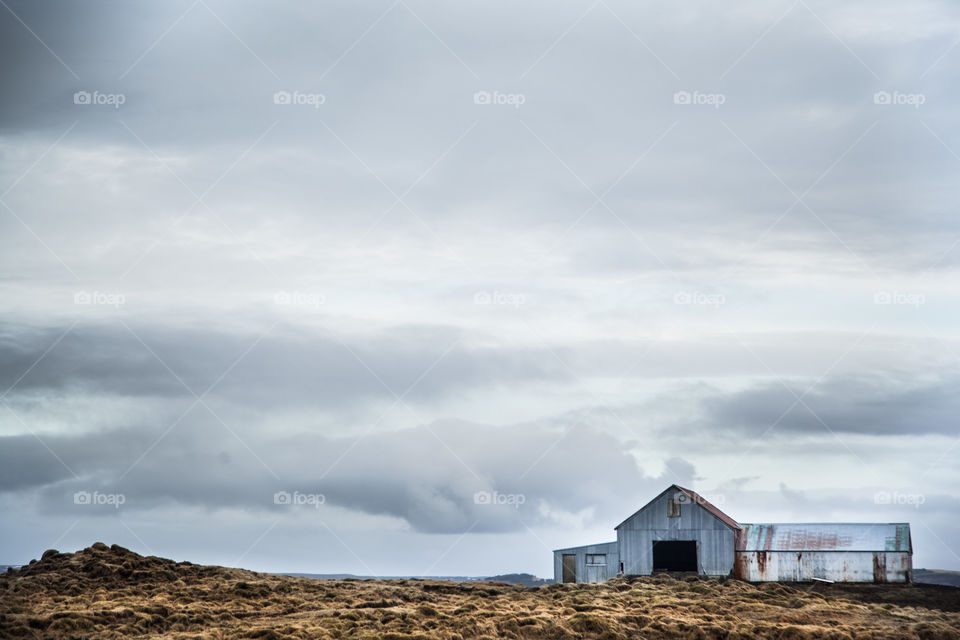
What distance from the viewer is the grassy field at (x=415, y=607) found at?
4656 centimetres

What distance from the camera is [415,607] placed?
179 ft

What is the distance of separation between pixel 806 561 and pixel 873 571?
172 inches

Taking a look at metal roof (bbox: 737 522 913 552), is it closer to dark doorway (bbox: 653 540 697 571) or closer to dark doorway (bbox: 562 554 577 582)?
dark doorway (bbox: 653 540 697 571)

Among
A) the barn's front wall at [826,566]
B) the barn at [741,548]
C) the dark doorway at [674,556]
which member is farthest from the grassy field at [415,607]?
the dark doorway at [674,556]

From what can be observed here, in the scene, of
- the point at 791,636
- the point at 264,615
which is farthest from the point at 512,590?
the point at 791,636

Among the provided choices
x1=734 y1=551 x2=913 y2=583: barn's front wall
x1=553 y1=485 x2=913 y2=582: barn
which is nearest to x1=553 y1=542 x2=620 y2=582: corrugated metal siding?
x1=553 y1=485 x2=913 y2=582: barn

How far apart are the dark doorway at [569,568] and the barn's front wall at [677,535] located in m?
3.87

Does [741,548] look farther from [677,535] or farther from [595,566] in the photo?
[595,566]

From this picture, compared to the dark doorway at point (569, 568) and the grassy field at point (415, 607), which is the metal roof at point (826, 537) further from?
the dark doorway at point (569, 568)

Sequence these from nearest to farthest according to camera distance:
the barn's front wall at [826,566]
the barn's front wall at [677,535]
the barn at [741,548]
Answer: the barn's front wall at [826,566], the barn at [741,548], the barn's front wall at [677,535]

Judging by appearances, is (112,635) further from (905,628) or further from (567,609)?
(905,628)

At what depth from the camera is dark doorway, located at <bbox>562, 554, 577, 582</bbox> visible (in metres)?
75.1

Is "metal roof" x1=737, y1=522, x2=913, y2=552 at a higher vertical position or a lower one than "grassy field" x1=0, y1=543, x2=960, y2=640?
higher

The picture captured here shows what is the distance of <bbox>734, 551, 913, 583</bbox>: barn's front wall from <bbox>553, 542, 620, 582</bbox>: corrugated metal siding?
8551 millimetres
